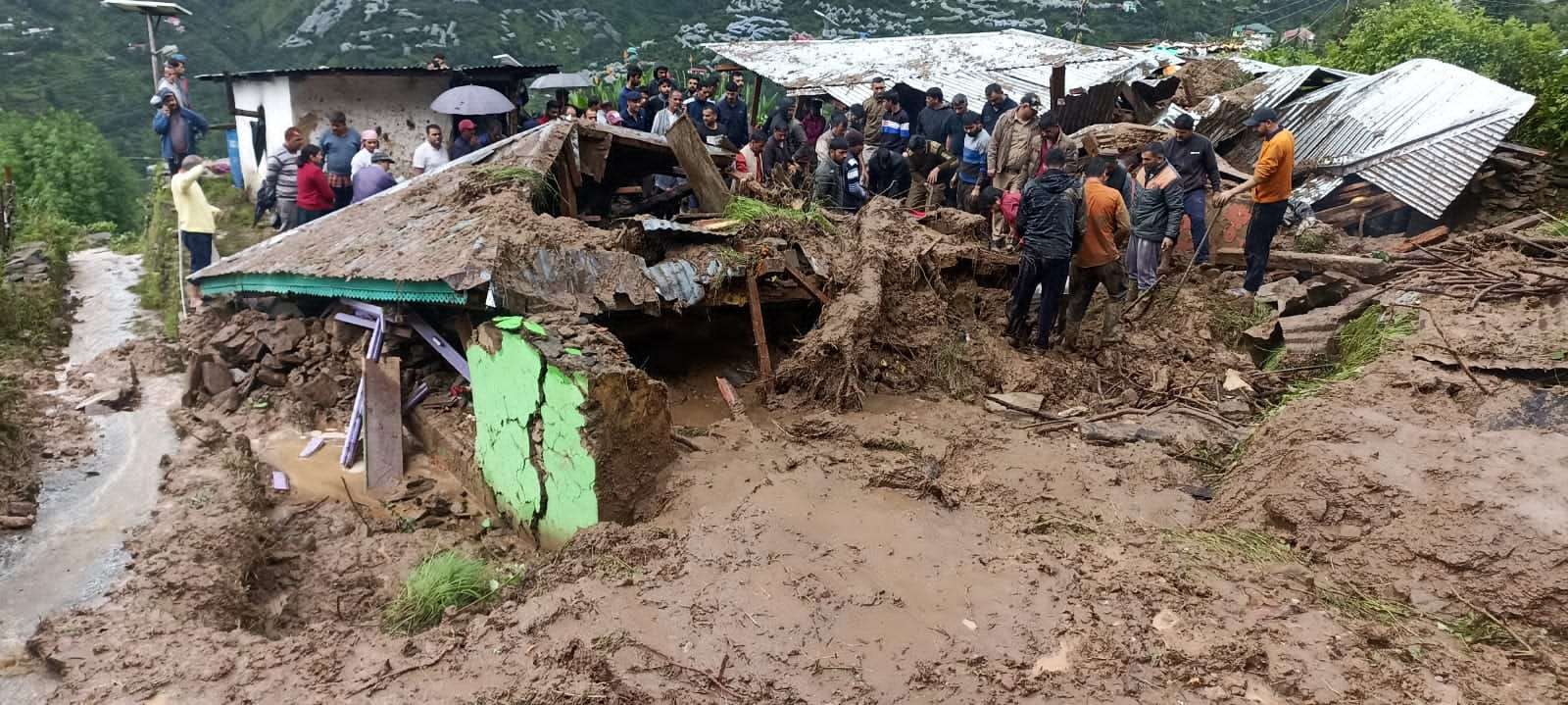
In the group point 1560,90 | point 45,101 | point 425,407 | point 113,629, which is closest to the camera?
point 113,629

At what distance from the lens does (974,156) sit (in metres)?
10.7

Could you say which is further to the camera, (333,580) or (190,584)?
(333,580)

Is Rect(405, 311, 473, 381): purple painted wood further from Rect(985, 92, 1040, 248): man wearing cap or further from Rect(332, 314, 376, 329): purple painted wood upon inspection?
Rect(985, 92, 1040, 248): man wearing cap

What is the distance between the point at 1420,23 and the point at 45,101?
43268 mm

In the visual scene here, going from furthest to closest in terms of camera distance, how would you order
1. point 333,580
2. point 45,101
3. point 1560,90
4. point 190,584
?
point 45,101
point 1560,90
point 333,580
point 190,584

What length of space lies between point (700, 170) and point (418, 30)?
3284cm

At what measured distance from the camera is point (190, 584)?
4934 millimetres

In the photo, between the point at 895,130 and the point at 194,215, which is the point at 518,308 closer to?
the point at 194,215

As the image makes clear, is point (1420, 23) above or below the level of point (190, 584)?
above

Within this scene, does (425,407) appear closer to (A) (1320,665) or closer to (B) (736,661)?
(B) (736,661)

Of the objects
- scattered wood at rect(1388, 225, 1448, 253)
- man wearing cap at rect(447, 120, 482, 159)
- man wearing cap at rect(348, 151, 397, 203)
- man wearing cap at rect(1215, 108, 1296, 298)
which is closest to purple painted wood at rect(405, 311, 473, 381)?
man wearing cap at rect(348, 151, 397, 203)

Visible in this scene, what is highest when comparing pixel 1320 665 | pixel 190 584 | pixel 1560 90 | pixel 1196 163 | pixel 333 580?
pixel 1560 90

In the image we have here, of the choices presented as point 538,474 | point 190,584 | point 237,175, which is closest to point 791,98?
point 237,175

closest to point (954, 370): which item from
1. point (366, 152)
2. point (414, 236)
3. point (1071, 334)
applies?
point (1071, 334)
